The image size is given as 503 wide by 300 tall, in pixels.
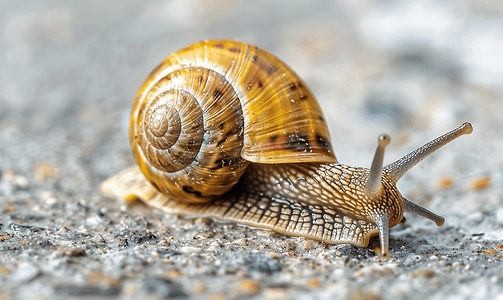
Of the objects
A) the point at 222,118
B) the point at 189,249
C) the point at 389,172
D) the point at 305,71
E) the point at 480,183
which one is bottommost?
the point at 189,249

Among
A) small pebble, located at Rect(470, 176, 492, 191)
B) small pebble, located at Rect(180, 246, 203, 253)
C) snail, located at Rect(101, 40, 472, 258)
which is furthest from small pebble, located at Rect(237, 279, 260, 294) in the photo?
small pebble, located at Rect(470, 176, 492, 191)

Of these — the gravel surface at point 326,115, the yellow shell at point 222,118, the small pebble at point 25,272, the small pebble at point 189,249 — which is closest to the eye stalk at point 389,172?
the gravel surface at point 326,115

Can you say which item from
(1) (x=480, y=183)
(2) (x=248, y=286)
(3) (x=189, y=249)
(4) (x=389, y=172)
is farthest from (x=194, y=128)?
(1) (x=480, y=183)

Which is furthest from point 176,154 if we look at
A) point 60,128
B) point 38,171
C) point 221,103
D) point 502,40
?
point 502,40

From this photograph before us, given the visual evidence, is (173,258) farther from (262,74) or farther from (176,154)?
(262,74)

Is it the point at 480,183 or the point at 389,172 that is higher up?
the point at 480,183

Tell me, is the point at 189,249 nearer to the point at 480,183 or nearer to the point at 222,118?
the point at 222,118
